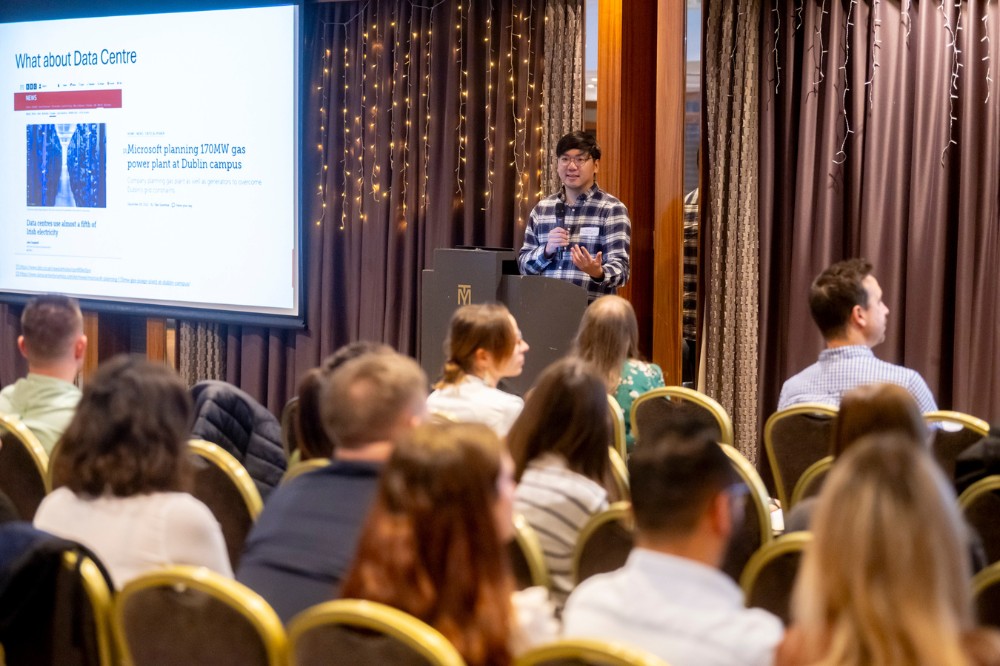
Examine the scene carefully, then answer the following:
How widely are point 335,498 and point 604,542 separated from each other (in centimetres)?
55

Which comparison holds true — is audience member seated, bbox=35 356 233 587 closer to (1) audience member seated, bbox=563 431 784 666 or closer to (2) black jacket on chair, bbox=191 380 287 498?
(1) audience member seated, bbox=563 431 784 666

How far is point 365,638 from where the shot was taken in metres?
1.67

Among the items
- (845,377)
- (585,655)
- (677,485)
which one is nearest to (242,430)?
(845,377)

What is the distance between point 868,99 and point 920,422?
351 cm

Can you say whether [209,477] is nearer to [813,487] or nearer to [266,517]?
[266,517]

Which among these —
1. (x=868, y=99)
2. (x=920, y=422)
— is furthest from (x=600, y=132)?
(x=920, y=422)

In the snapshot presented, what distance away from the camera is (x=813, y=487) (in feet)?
9.37

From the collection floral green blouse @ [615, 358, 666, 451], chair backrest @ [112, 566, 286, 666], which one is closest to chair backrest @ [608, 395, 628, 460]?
floral green blouse @ [615, 358, 666, 451]

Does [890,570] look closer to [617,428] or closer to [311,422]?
[311,422]

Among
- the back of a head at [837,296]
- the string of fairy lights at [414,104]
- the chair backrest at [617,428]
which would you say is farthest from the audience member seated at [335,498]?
the string of fairy lights at [414,104]

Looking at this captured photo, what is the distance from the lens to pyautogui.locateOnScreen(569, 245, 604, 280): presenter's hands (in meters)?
5.00

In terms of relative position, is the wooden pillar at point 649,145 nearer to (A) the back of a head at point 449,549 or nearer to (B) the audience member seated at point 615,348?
(B) the audience member seated at point 615,348

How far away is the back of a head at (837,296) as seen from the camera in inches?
147

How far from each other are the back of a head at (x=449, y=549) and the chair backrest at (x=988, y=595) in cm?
81
